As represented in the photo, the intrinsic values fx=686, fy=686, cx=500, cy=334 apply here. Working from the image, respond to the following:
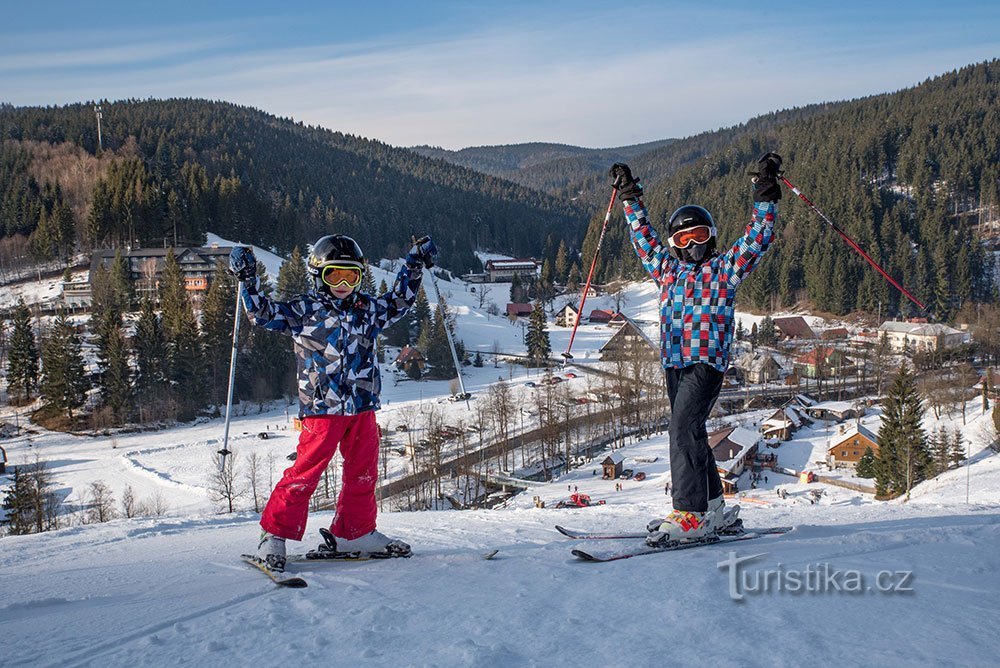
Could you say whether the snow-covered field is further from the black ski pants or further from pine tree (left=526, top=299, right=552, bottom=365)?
pine tree (left=526, top=299, right=552, bottom=365)

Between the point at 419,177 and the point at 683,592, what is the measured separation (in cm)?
12793

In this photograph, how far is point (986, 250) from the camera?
7256cm

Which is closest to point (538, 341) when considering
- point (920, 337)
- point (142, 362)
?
point (142, 362)

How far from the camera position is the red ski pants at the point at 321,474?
370cm

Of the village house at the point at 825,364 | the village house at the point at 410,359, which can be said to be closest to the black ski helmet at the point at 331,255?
the village house at the point at 410,359

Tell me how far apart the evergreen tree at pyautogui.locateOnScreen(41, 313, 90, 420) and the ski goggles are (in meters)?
35.1

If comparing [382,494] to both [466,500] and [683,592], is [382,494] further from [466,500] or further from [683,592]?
[683,592]

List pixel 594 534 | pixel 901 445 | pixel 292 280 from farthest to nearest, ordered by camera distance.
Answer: pixel 292 280
pixel 901 445
pixel 594 534

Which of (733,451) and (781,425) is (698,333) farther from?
(781,425)

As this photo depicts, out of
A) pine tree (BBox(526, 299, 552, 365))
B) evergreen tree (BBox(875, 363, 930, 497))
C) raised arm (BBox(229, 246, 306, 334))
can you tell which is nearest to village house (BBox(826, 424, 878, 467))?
evergreen tree (BBox(875, 363, 930, 497))

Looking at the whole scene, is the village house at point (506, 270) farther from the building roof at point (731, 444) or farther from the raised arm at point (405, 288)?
the raised arm at point (405, 288)

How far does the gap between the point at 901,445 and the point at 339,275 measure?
21033 mm

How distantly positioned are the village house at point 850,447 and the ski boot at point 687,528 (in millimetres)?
24104

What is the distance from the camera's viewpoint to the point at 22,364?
34562 millimetres
